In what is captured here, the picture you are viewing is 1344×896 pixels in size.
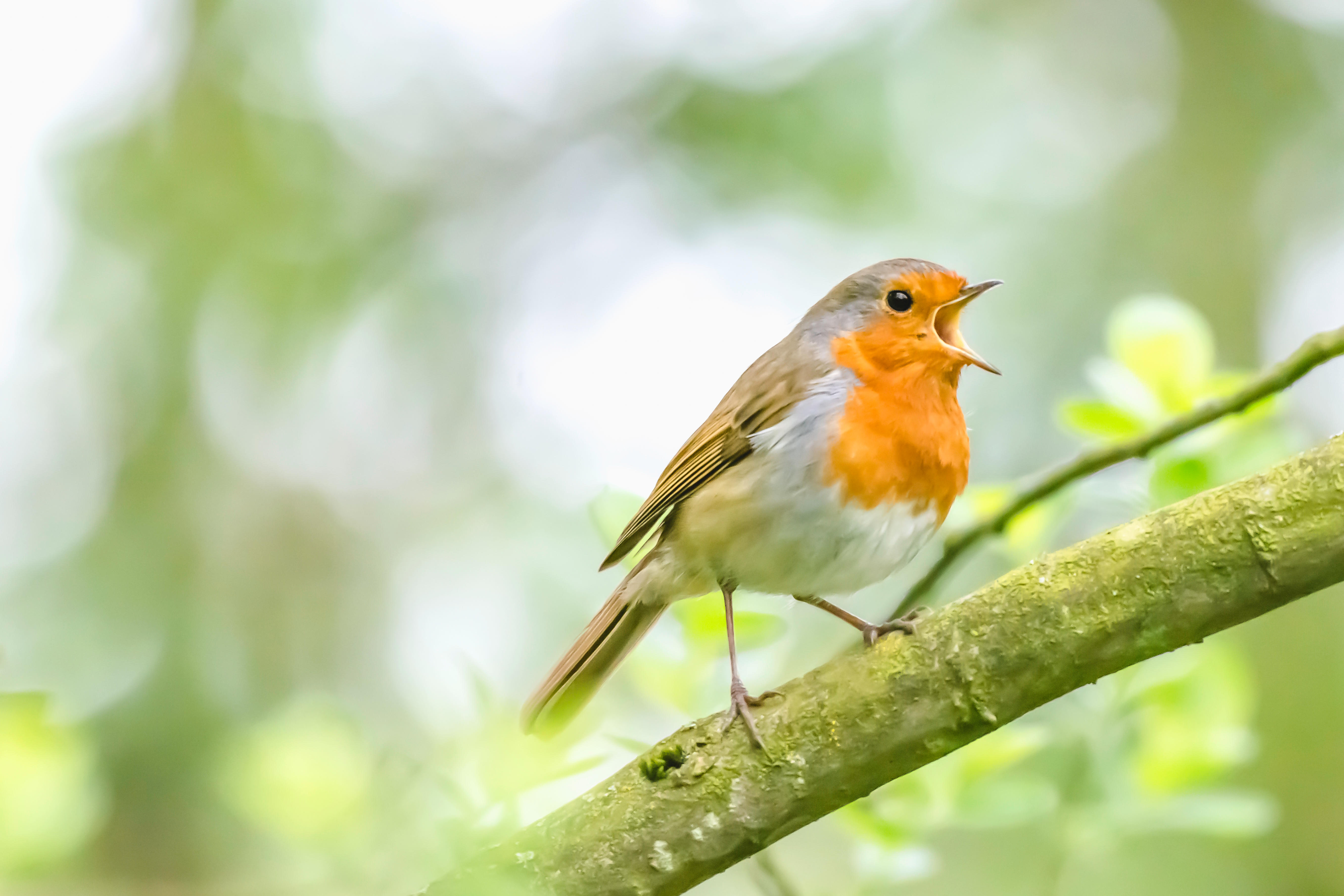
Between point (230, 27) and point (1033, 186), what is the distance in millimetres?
6026

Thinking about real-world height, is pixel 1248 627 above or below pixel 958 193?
below

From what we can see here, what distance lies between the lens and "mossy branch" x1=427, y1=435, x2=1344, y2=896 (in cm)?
223

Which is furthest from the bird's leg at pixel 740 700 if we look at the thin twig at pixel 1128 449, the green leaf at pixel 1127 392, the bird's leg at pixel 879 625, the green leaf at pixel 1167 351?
the green leaf at pixel 1167 351

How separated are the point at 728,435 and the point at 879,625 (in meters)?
1.18

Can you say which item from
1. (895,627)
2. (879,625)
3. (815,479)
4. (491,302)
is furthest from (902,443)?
(491,302)

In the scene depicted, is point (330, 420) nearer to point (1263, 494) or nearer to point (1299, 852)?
point (1299, 852)

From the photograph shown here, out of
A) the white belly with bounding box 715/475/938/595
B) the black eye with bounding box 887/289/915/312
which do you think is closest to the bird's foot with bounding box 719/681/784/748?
the white belly with bounding box 715/475/938/595

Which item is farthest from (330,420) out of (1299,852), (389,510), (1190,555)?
(1190,555)

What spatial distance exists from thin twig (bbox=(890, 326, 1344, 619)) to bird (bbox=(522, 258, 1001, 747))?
45 cm

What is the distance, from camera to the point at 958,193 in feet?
28.5

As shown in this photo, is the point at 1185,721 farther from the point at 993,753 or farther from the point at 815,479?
the point at 815,479

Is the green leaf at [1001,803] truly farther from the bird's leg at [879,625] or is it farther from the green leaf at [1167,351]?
the green leaf at [1167,351]

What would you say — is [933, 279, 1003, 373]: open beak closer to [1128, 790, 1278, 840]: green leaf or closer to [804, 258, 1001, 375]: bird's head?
[804, 258, 1001, 375]: bird's head

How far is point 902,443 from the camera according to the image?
3533 mm
